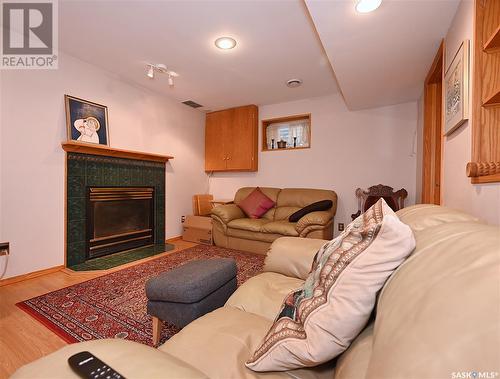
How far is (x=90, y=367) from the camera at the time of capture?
52cm

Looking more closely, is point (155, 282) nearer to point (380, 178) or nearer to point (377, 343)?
point (377, 343)

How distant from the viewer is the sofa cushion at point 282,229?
319 centimetres

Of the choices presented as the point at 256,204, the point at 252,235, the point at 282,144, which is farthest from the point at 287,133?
the point at 252,235

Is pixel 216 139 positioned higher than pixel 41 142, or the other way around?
pixel 216 139

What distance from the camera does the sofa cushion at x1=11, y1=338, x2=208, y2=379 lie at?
1.66 feet

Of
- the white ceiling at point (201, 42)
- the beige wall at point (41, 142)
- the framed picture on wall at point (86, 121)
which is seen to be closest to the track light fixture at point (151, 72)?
the white ceiling at point (201, 42)

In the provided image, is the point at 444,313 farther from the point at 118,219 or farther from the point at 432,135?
the point at 118,219

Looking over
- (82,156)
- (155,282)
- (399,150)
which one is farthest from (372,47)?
(82,156)

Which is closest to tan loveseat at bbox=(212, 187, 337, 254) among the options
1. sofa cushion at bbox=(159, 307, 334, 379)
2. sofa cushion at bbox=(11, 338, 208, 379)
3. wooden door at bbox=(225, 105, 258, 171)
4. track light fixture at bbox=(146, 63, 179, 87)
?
wooden door at bbox=(225, 105, 258, 171)

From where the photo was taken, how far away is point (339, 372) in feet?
2.15

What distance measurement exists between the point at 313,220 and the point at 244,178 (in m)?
2.03

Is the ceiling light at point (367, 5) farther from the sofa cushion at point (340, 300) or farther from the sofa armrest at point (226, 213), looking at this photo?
the sofa armrest at point (226, 213)

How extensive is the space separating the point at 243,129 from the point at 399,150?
2.62m

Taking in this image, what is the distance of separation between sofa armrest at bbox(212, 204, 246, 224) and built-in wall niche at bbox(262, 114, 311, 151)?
4.59 feet
